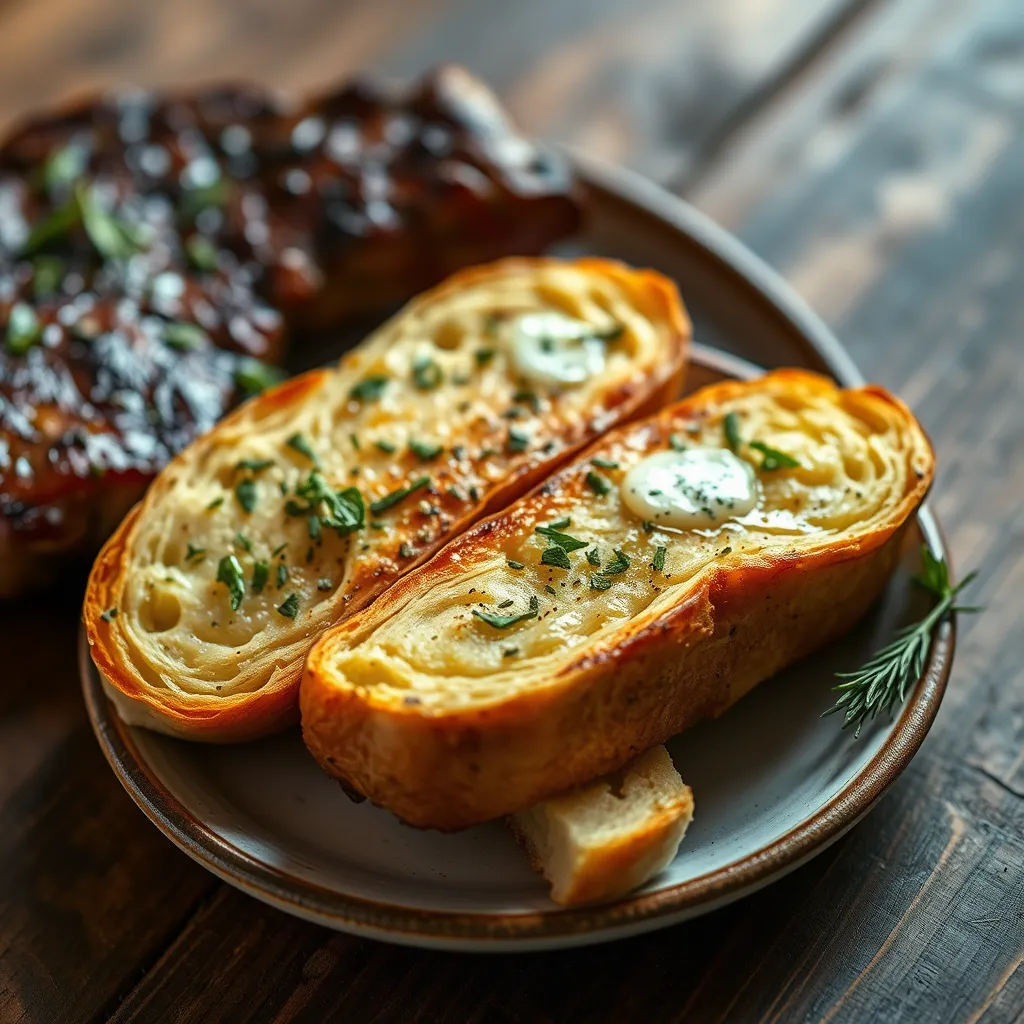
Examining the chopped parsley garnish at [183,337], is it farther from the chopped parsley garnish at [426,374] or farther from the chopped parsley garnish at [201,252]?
the chopped parsley garnish at [426,374]

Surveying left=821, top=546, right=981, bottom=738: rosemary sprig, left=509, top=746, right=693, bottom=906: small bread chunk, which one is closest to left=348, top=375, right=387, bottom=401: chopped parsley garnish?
left=509, top=746, right=693, bottom=906: small bread chunk

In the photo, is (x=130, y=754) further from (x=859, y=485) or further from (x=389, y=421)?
(x=859, y=485)

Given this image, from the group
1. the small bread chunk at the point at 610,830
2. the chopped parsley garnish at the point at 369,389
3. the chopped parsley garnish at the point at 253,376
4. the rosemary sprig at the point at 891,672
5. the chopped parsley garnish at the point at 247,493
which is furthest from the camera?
the chopped parsley garnish at the point at 253,376

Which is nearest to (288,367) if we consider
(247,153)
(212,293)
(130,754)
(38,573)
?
(212,293)

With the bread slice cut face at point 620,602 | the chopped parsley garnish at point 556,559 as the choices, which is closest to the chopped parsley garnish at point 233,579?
the bread slice cut face at point 620,602

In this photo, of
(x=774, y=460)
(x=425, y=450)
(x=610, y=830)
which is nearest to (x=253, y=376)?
(x=425, y=450)

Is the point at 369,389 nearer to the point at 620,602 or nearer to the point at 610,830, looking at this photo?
the point at 620,602
